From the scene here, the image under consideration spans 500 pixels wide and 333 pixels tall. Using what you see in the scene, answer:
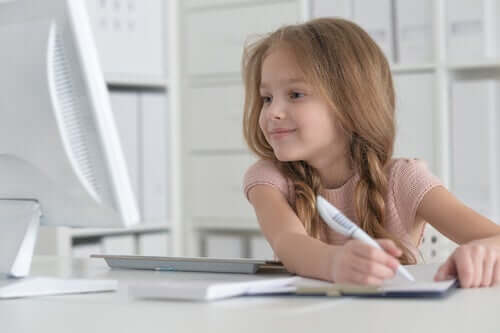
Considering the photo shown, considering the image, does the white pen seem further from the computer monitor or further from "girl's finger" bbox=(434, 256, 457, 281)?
the computer monitor

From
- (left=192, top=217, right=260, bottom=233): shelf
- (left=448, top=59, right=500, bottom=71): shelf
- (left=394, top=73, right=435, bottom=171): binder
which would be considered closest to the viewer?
(left=448, top=59, right=500, bottom=71): shelf

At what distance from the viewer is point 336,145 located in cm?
159

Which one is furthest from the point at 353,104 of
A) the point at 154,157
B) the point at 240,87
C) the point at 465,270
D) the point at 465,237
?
the point at 154,157

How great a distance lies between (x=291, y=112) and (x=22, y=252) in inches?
23.3

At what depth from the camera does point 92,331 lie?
79 cm

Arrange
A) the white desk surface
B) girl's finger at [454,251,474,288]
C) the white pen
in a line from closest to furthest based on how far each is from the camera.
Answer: the white desk surface
the white pen
girl's finger at [454,251,474,288]

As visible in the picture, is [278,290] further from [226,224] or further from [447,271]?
[226,224]

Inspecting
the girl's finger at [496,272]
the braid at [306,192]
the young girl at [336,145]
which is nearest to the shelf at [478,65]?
the young girl at [336,145]

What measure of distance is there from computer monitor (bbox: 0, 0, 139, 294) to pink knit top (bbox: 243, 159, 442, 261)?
54cm

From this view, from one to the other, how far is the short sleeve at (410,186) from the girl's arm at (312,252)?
0.22 m

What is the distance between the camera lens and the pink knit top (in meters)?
1.51

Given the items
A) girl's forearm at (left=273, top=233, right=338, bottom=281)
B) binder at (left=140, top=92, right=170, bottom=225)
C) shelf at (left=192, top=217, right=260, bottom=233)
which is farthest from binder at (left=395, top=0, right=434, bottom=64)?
girl's forearm at (left=273, top=233, right=338, bottom=281)

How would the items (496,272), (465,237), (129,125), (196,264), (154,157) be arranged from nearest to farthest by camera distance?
(496,272) < (196,264) < (465,237) < (129,125) < (154,157)

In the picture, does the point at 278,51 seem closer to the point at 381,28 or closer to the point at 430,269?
the point at 430,269
